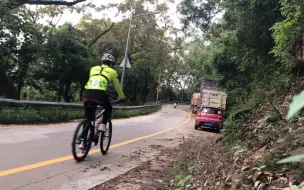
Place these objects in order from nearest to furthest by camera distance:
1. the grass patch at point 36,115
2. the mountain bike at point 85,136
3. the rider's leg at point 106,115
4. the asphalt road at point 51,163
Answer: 1. the asphalt road at point 51,163
2. the mountain bike at point 85,136
3. the rider's leg at point 106,115
4. the grass patch at point 36,115

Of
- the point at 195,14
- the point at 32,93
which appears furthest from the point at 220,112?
the point at 32,93

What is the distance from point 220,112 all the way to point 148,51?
23041mm

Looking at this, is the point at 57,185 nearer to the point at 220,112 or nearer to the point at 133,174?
the point at 133,174

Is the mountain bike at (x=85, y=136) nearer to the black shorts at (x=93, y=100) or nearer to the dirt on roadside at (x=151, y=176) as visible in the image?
the black shorts at (x=93, y=100)

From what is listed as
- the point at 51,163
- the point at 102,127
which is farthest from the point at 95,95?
the point at 51,163

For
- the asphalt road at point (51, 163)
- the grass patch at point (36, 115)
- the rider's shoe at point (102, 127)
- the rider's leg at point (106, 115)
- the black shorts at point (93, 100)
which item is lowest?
the asphalt road at point (51, 163)

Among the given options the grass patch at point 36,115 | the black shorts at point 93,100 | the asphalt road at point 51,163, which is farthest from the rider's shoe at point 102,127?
the grass patch at point 36,115

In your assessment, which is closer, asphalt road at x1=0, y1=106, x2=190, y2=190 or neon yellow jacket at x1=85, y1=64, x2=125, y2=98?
asphalt road at x1=0, y1=106, x2=190, y2=190

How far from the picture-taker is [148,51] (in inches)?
1618

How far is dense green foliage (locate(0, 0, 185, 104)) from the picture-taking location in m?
22.4

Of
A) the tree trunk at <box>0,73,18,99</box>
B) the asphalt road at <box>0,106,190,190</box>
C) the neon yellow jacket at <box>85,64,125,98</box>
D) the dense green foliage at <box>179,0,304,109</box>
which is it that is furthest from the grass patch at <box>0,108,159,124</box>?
the tree trunk at <box>0,73,18,99</box>

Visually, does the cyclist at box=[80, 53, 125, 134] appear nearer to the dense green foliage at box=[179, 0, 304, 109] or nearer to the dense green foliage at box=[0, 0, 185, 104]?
the dense green foliage at box=[179, 0, 304, 109]

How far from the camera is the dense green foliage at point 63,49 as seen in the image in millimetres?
22391

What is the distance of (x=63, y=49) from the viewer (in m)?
25.6
